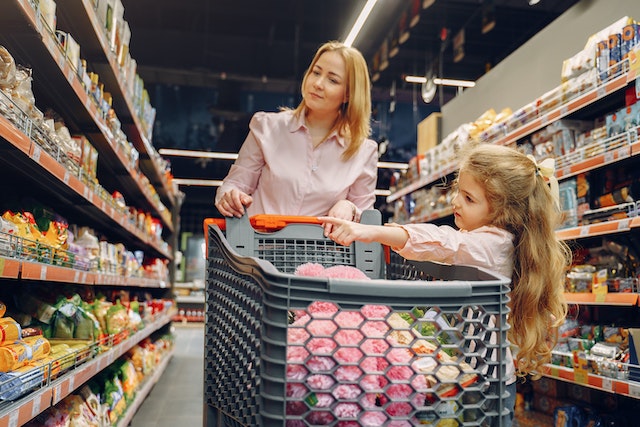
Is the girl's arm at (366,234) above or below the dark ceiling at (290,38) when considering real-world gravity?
below

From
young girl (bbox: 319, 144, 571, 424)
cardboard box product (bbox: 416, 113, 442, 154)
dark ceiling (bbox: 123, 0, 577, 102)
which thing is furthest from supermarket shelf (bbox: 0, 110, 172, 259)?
dark ceiling (bbox: 123, 0, 577, 102)

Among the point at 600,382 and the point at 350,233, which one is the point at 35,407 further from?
the point at 600,382

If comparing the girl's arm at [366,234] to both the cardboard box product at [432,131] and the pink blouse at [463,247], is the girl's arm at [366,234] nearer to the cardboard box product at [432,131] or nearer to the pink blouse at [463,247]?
the pink blouse at [463,247]

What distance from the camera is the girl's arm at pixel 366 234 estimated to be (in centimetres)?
113

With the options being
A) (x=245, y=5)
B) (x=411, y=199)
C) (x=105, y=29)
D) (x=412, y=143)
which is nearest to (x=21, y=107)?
(x=105, y=29)

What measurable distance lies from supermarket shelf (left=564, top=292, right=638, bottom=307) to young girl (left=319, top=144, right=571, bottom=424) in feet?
4.44

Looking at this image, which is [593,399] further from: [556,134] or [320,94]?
[320,94]

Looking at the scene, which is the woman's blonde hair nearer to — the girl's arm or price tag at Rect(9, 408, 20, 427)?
the girl's arm

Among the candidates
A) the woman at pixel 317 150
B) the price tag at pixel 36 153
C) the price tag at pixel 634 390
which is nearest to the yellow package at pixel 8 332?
the price tag at pixel 36 153

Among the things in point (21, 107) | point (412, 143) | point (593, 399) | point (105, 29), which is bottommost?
point (593, 399)

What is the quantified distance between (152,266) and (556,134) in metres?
3.80

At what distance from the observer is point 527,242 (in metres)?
1.41

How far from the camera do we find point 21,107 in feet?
5.87

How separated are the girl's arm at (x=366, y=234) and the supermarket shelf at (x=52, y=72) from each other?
118 centimetres
